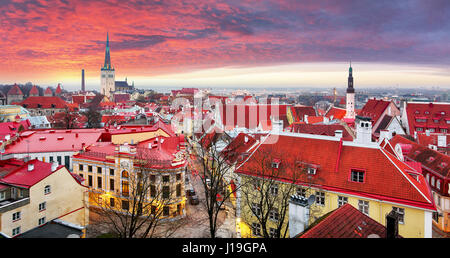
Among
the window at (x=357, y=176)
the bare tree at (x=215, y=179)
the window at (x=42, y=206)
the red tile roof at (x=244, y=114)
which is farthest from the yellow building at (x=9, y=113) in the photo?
the window at (x=357, y=176)

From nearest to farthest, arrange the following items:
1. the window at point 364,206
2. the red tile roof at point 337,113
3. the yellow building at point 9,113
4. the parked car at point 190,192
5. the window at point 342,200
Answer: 1. the window at point 364,206
2. the window at point 342,200
3. the parked car at point 190,192
4. the red tile roof at point 337,113
5. the yellow building at point 9,113

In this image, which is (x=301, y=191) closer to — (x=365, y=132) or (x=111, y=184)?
(x=365, y=132)

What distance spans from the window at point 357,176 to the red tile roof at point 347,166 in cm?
10

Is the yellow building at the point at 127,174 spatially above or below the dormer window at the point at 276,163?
below

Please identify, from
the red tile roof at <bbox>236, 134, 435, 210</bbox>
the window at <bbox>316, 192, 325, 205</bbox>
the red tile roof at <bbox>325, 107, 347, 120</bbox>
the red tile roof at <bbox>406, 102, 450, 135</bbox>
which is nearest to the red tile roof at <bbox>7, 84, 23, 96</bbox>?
the red tile roof at <bbox>325, 107, 347, 120</bbox>

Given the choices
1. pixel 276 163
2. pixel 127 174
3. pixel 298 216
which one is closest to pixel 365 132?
pixel 276 163

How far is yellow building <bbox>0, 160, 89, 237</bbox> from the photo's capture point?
7562 millimetres

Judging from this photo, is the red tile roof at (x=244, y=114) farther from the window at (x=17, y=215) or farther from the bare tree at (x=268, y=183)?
the window at (x=17, y=215)

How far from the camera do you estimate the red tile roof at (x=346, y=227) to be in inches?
137

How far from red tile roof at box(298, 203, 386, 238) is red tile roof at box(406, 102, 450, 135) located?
20652 mm

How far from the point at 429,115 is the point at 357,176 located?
59.0 ft

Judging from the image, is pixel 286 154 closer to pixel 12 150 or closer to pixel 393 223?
pixel 393 223

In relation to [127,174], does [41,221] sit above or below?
below

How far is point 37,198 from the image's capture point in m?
8.10
